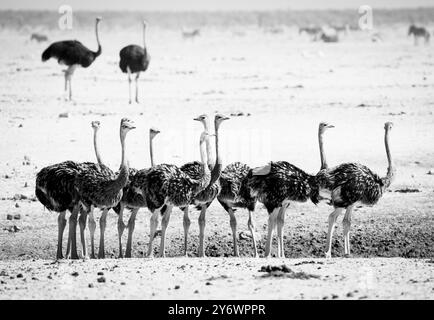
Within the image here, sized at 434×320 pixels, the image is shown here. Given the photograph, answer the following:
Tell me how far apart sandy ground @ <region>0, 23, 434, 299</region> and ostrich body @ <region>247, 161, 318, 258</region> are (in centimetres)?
80

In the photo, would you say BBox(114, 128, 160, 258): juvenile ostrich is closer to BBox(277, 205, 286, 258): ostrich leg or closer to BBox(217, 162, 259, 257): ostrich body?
BBox(217, 162, 259, 257): ostrich body

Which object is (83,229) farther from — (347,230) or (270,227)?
(347,230)

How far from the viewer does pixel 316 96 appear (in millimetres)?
20688

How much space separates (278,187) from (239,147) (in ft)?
16.5

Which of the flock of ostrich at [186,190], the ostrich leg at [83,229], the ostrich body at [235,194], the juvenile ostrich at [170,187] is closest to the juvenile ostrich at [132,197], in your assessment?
the flock of ostrich at [186,190]

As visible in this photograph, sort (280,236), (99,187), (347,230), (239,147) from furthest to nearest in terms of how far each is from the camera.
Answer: (239,147), (347,230), (280,236), (99,187)

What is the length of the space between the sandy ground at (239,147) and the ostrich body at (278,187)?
2.61 ft

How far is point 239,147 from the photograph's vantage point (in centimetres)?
1592

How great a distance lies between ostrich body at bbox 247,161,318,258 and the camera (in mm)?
10930

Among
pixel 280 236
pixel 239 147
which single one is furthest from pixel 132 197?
pixel 239 147

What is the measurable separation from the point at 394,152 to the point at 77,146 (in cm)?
432

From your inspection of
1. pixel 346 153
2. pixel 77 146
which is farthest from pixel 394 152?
pixel 77 146

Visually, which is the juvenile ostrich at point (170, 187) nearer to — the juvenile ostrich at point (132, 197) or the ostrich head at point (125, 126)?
the juvenile ostrich at point (132, 197)
